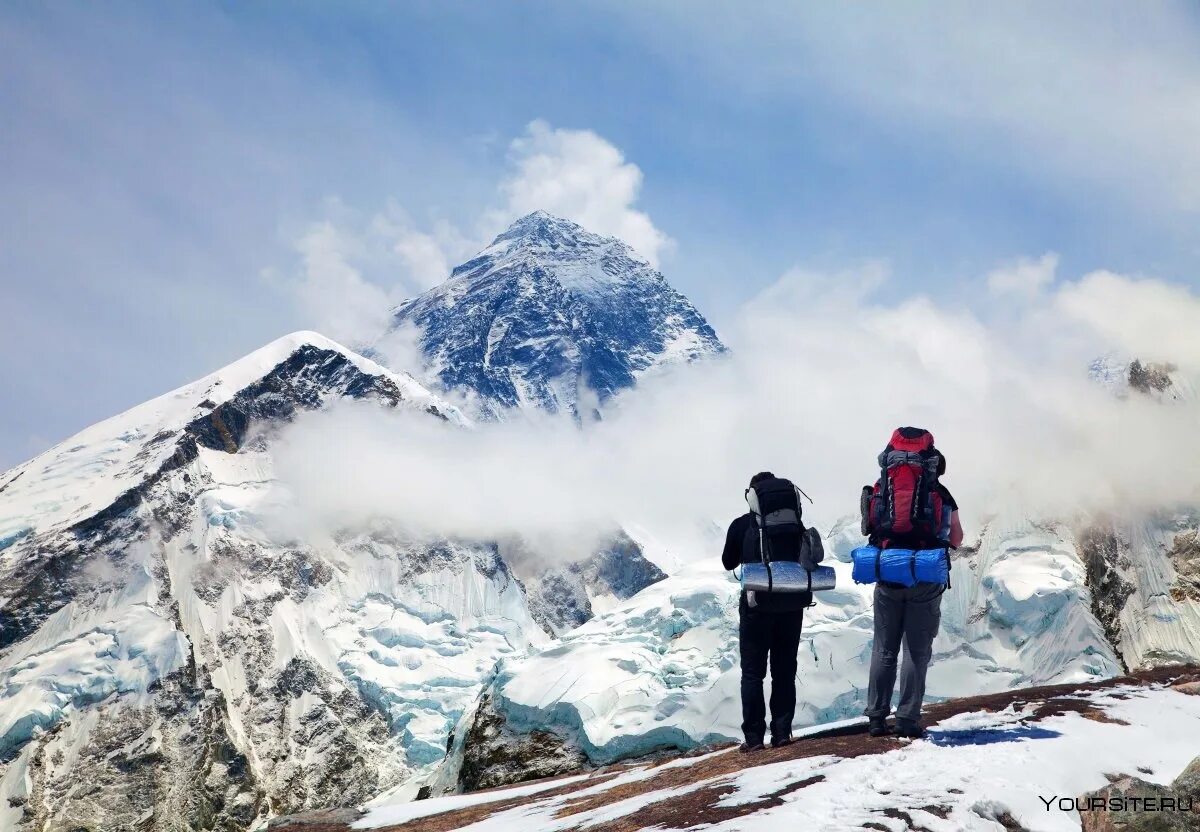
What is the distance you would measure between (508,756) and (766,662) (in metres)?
54.8

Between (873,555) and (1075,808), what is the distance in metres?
3.88

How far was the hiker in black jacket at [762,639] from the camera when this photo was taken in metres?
12.5

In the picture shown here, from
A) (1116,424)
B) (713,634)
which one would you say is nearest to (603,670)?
→ (713,634)

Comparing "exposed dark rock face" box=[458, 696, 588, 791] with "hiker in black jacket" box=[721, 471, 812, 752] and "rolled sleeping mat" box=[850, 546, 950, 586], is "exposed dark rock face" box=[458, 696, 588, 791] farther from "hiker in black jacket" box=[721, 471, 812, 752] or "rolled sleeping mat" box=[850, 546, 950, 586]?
"rolled sleeping mat" box=[850, 546, 950, 586]

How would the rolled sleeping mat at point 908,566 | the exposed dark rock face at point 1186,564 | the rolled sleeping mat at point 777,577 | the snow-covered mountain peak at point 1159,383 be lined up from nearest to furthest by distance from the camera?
the rolled sleeping mat at point 908,566, the rolled sleeping mat at point 777,577, the exposed dark rock face at point 1186,564, the snow-covered mountain peak at point 1159,383

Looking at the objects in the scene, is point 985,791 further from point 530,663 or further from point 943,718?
point 530,663

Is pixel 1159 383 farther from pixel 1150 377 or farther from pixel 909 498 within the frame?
pixel 909 498

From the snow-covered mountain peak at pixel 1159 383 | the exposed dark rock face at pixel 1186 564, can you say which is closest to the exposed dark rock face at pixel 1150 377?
the snow-covered mountain peak at pixel 1159 383

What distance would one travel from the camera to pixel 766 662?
13.0 metres

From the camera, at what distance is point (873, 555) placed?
1147 cm

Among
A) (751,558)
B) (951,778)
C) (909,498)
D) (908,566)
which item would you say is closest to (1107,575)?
(751,558)

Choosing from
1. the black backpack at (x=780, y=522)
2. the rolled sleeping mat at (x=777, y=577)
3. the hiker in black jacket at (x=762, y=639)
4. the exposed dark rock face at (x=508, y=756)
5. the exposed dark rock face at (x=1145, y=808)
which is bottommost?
the exposed dark rock face at (x=508, y=756)

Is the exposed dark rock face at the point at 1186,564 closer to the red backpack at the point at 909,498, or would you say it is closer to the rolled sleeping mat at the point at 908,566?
the red backpack at the point at 909,498

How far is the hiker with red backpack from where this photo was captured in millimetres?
11266
